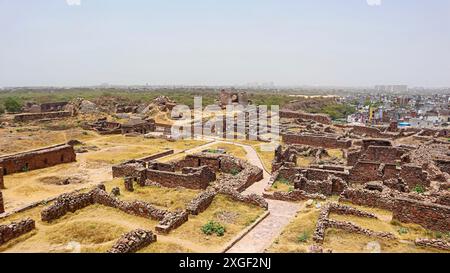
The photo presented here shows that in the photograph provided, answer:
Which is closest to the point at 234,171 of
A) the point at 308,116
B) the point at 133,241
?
the point at 133,241

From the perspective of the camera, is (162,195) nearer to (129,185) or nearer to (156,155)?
(129,185)

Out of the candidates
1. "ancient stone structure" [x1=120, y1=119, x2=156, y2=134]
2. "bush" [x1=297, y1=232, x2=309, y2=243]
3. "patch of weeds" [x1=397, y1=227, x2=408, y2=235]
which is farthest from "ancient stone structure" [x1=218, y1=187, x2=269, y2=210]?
"ancient stone structure" [x1=120, y1=119, x2=156, y2=134]

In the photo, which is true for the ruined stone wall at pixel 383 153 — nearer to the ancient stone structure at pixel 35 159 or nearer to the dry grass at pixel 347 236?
the dry grass at pixel 347 236

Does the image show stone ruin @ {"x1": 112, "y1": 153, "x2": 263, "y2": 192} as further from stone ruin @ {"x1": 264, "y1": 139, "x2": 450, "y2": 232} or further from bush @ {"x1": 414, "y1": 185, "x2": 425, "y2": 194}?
bush @ {"x1": 414, "y1": 185, "x2": 425, "y2": 194}

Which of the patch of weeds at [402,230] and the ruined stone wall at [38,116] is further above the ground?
the ruined stone wall at [38,116]

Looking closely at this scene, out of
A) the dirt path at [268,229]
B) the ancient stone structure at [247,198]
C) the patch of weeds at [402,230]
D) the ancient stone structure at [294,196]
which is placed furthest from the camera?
the ancient stone structure at [294,196]

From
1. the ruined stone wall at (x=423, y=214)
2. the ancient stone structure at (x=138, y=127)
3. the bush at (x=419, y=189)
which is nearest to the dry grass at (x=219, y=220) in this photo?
the ruined stone wall at (x=423, y=214)
